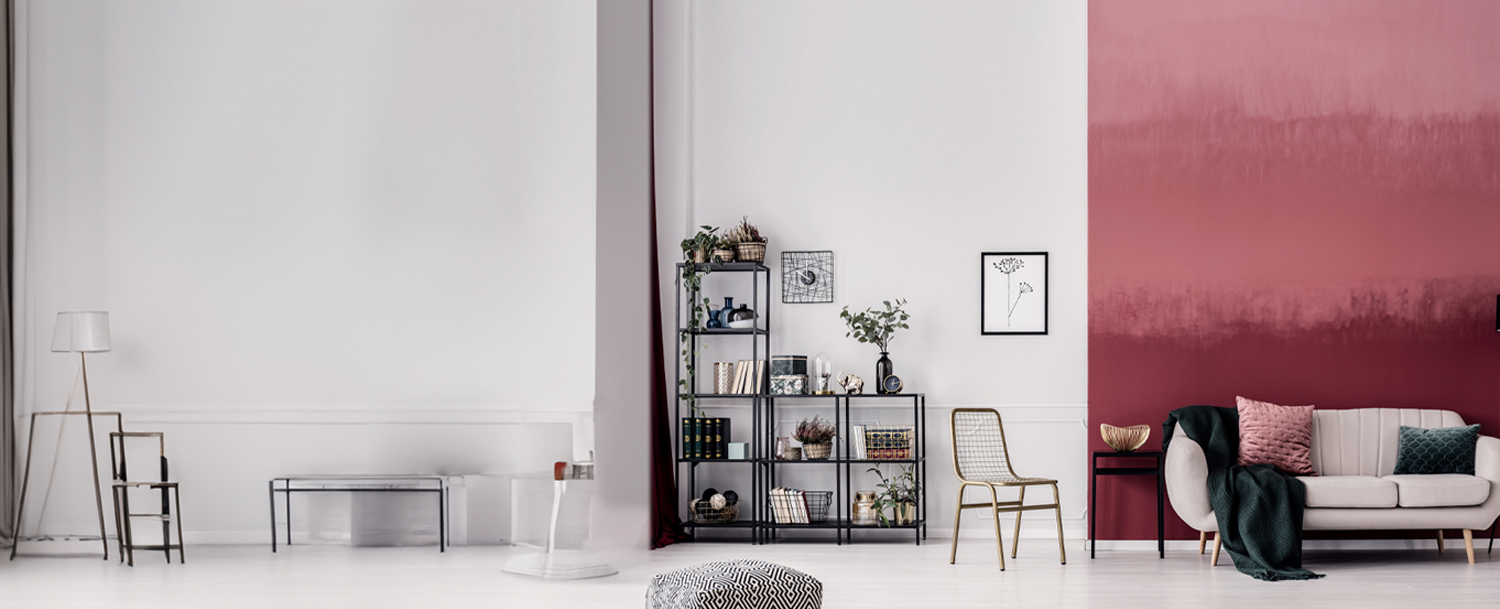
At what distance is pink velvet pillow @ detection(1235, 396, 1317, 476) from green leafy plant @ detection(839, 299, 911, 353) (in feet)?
6.20

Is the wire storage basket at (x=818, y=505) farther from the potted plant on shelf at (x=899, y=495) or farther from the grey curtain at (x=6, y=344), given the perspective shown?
the grey curtain at (x=6, y=344)

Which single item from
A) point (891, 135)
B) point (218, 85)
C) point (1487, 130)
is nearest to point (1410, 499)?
point (1487, 130)

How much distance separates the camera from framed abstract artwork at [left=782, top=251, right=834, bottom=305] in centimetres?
637

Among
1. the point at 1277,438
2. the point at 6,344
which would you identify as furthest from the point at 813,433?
the point at 6,344

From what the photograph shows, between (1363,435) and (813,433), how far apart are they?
2931 mm

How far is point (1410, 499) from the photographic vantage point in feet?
17.1

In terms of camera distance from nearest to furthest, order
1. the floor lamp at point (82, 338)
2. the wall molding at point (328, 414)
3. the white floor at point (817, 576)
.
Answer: the white floor at point (817, 576) → the floor lamp at point (82, 338) → the wall molding at point (328, 414)

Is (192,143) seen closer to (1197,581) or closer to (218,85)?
(218,85)

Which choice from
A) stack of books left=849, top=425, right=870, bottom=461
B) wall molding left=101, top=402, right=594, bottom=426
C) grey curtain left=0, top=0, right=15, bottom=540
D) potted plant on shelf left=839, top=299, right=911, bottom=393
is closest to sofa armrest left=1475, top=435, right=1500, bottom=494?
potted plant on shelf left=839, top=299, right=911, bottom=393

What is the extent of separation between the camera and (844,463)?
20.4 ft

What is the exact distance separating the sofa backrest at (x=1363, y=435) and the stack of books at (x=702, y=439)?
10.6ft

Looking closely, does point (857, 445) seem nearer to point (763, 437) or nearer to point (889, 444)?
point (889, 444)

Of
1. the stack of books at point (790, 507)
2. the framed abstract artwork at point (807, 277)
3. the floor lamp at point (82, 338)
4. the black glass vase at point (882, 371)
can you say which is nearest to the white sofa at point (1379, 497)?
the black glass vase at point (882, 371)

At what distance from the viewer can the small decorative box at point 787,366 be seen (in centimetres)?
614
